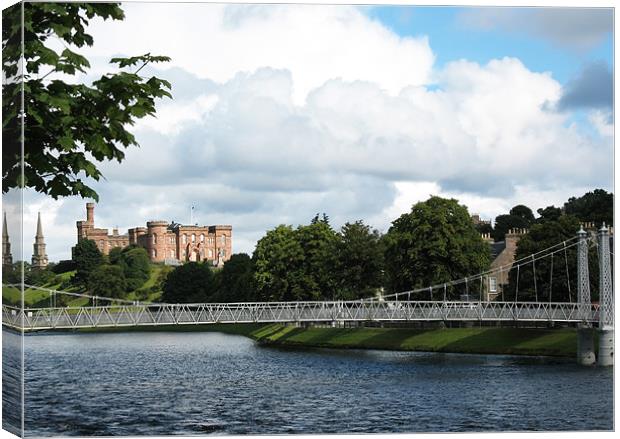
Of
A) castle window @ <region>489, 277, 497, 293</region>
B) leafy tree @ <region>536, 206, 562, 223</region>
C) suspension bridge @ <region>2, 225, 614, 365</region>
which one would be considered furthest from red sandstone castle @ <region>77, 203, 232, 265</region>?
castle window @ <region>489, 277, 497, 293</region>

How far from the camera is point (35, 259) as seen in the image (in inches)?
784

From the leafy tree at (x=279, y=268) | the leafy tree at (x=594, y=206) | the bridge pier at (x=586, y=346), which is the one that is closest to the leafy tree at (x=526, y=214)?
the bridge pier at (x=586, y=346)

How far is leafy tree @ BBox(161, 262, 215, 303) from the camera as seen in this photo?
53.3 meters

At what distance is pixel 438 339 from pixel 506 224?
6057mm

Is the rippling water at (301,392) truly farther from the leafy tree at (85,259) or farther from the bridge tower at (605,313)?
the leafy tree at (85,259)

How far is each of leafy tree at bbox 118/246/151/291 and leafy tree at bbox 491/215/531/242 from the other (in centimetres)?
1447

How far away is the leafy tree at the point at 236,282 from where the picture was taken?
60406mm

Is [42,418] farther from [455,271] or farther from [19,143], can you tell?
[455,271]

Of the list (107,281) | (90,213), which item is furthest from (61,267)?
(107,281)

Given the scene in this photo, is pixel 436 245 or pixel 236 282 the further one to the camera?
pixel 236 282

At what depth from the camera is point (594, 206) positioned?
26.9 m

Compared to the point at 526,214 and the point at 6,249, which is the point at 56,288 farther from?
the point at 526,214

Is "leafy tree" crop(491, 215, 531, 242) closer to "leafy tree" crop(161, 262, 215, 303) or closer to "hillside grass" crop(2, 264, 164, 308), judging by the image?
"leafy tree" crop(161, 262, 215, 303)

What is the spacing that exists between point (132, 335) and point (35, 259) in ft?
159
